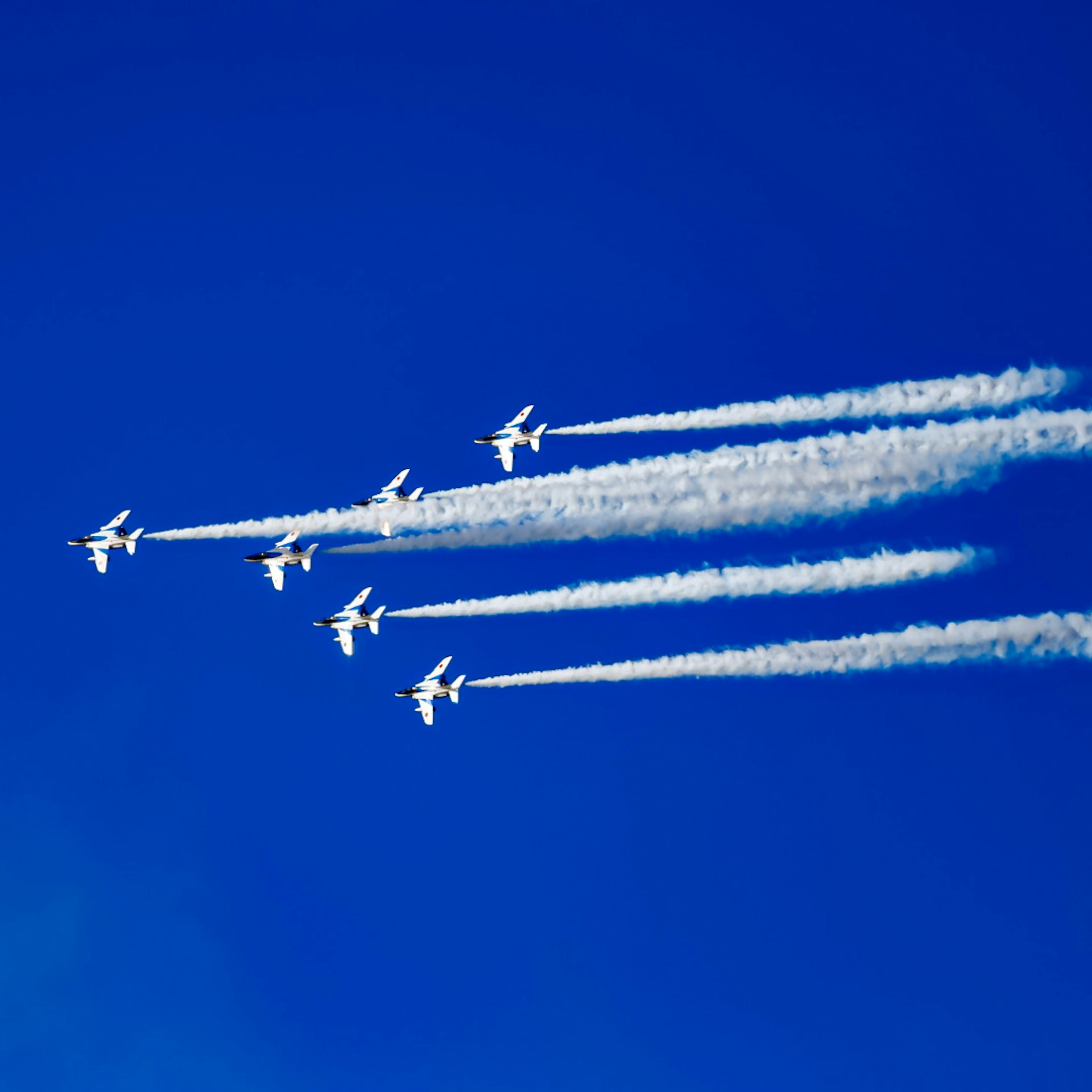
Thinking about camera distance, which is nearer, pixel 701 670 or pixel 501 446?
pixel 701 670

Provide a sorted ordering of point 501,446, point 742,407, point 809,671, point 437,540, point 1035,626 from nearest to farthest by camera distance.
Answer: point 1035,626 → point 809,671 → point 742,407 → point 437,540 → point 501,446

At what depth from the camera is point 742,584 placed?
58.0 m

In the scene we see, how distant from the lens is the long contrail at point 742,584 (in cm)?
5656

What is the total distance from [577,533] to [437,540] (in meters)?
6.35

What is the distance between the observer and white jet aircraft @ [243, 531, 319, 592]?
7112 centimetres

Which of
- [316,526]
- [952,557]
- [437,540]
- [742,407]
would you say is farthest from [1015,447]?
[316,526]

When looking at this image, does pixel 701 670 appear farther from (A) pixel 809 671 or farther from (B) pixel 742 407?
(B) pixel 742 407

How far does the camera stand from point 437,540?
215 ft

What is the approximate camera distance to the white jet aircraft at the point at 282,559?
71125 mm

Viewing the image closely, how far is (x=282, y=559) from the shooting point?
7150cm

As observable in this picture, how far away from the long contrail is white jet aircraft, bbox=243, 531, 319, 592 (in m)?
12.4

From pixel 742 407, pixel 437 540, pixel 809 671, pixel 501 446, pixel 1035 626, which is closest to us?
pixel 1035 626

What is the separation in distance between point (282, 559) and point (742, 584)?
23.1 meters

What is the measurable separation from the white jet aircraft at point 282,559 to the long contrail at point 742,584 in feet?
40.8
